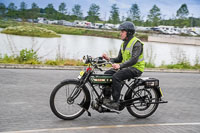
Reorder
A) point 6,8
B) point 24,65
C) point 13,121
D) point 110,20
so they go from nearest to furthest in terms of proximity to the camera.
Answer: point 13,121 < point 24,65 < point 6,8 < point 110,20

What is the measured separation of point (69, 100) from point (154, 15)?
4897 inches

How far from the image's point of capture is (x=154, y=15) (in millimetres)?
125688

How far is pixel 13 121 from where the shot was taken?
5.55m

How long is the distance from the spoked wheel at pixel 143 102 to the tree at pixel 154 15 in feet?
391

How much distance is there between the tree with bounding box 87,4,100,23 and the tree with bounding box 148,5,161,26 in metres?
22.5

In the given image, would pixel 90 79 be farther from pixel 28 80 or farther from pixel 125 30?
pixel 28 80

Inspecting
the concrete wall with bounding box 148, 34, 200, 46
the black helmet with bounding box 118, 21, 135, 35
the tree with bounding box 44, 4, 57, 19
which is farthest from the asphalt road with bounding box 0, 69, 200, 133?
the tree with bounding box 44, 4, 57, 19

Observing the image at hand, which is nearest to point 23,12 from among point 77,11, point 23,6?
point 23,6

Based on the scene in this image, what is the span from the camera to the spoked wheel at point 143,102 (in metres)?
6.27

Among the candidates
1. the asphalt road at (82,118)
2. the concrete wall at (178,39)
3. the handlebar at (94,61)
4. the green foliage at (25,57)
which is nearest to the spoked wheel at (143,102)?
the asphalt road at (82,118)

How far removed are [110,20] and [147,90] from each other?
11632 cm

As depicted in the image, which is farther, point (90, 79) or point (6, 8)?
point (6, 8)

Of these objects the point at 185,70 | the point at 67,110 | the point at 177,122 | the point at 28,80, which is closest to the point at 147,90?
the point at 177,122

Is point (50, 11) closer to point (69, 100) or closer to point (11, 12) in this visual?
point (11, 12)
